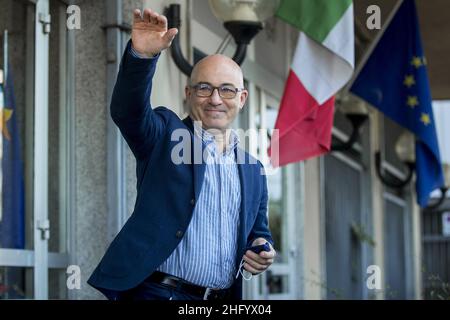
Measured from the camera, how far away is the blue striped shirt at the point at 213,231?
121 inches

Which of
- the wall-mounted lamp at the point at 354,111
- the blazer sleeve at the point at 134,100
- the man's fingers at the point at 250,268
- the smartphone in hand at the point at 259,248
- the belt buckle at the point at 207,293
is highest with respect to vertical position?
the wall-mounted lamp at the point at 354,111

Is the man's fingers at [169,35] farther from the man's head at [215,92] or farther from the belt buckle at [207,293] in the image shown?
the belt buckle at [207,293]

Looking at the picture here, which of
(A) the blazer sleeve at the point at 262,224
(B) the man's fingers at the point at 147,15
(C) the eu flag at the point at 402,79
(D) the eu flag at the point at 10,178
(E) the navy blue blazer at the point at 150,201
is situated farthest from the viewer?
(C) the eu flag at the point at 402,79

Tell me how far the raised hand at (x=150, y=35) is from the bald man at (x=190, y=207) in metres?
0.14

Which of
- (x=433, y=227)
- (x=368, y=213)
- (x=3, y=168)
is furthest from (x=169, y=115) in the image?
(x=433, y=227)

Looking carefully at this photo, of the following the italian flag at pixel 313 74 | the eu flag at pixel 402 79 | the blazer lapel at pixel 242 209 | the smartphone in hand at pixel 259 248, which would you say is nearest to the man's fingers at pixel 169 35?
the blazer lapel at pixel 242 209

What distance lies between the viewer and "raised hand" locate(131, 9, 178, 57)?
282cm

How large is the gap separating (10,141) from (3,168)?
0.45 feet

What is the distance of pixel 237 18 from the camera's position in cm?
492

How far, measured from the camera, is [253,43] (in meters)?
6.77

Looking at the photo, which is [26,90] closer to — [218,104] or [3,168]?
[3,168]

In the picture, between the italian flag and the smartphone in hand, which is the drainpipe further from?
the smartphone in hand

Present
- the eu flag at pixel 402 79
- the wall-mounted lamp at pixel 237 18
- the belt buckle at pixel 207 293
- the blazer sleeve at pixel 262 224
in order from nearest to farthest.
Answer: the belt buckle at pixel 207 293 < the blazer sleeve at pixel 262 224 < the wall-mounted lamp at pixel 237 18 < the eu flag at pixel 402 79

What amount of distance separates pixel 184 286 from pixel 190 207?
0.23 metres
